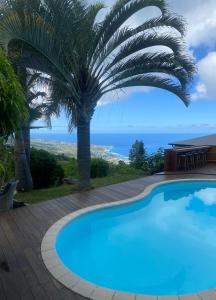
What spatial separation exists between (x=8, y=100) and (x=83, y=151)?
549cm

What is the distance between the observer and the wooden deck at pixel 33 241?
347 cm

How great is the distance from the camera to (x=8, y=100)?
3025 mm

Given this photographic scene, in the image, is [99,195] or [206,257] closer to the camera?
[206,257]

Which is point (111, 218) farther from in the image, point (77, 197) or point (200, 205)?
point (200, 205)

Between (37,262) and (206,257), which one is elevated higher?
(37,262)

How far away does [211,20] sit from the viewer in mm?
10352

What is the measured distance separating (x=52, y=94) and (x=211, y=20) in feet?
21.2

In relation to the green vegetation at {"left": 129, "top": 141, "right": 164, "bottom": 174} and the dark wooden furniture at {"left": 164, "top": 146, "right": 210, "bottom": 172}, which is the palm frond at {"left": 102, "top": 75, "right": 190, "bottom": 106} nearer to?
the dark wooden furniture at {"left": 164, "top": 146, "right": 210, "bottom": 172}

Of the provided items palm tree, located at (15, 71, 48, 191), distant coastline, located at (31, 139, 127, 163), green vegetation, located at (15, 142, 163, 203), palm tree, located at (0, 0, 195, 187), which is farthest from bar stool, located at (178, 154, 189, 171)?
palm tree, located at (15, 71, 48, 191)

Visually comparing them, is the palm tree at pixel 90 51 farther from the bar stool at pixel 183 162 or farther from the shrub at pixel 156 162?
the shrub at pixel 156 162

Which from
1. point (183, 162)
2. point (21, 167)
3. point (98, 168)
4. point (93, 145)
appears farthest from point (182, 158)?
point (93, 145)

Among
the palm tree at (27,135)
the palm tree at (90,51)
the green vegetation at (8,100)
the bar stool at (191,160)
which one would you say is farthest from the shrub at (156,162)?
the green vegetation at (8,100)

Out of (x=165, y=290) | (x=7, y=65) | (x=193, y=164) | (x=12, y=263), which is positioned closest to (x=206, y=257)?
(x=165, y=290)

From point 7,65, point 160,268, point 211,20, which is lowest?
point 160,268
